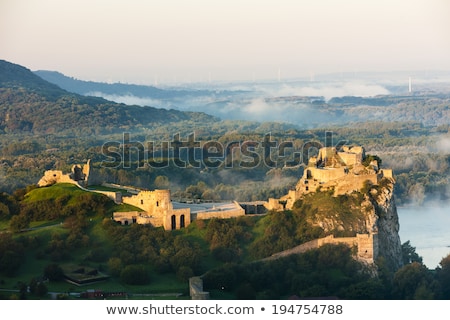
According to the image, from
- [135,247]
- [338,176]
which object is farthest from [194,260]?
[338,176]

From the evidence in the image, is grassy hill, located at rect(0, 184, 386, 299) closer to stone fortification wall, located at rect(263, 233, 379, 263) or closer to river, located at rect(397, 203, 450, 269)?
stone fortification wall, located at rect(263, 233, 379, 263)

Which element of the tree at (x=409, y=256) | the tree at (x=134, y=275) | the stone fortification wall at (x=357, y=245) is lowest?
the tree at (x=409, y=256)

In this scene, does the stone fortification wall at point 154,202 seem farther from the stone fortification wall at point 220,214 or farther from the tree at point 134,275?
the tree at point 134,275

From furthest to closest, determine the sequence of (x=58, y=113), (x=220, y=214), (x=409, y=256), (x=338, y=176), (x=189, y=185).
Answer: (x=58, y=113), (x=189, y=185), (x=409, y=256), (x=338, y=176), (x=220, y=214)

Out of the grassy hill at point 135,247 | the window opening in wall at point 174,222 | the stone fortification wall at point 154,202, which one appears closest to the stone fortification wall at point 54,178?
the grassy hill at point 135,247

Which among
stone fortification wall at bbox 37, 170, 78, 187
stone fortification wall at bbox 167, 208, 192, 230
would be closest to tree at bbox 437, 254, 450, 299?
stone fortification wall at bbox 167, 208, 192, 230

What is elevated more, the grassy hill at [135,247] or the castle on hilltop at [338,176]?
the castle on hilltop at [338,176]

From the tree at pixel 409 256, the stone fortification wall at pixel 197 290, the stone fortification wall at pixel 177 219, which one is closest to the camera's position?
the stone fortification wall at pixel 197 290

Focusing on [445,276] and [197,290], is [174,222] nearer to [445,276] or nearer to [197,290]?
[197,290]

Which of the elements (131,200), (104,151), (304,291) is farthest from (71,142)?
(304,291)
